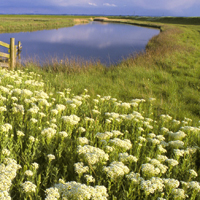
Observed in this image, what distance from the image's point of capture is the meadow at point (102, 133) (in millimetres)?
2551

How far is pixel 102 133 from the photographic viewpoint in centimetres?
349

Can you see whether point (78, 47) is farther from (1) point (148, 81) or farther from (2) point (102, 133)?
(2) point (102, 133)

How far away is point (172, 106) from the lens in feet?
22.9

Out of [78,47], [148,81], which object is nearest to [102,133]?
[148,81]

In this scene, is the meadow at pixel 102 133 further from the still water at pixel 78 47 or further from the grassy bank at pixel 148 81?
the still water at pixel 78 47

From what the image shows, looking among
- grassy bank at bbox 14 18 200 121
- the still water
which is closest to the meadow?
grassy bank at bbox 14 18 200 121

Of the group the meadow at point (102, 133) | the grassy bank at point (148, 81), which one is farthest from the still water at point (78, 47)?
the meadow at point (102, 133)

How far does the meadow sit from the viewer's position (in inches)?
100

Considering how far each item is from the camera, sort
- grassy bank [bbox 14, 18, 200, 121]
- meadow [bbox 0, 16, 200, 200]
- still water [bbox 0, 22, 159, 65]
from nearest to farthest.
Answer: meadow [bbox 0, 16, 200, 200]
grassy bank [bbox 14, 18, 200, 121]
still water [bbox 0, 22, 159, 65]

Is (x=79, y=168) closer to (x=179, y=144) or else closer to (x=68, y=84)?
(x=179, y=144)

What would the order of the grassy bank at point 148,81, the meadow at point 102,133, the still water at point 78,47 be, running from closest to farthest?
1. the meadow at point 102,133
2. the grassy bank at point 148,81
3. the still water at point 78,47

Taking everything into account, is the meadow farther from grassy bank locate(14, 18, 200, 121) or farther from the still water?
the still water

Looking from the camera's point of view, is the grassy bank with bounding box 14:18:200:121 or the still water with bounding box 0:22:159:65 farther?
the still water with bounding box 0:22:159:65

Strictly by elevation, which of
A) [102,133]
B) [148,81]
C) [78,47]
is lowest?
[102,133]
